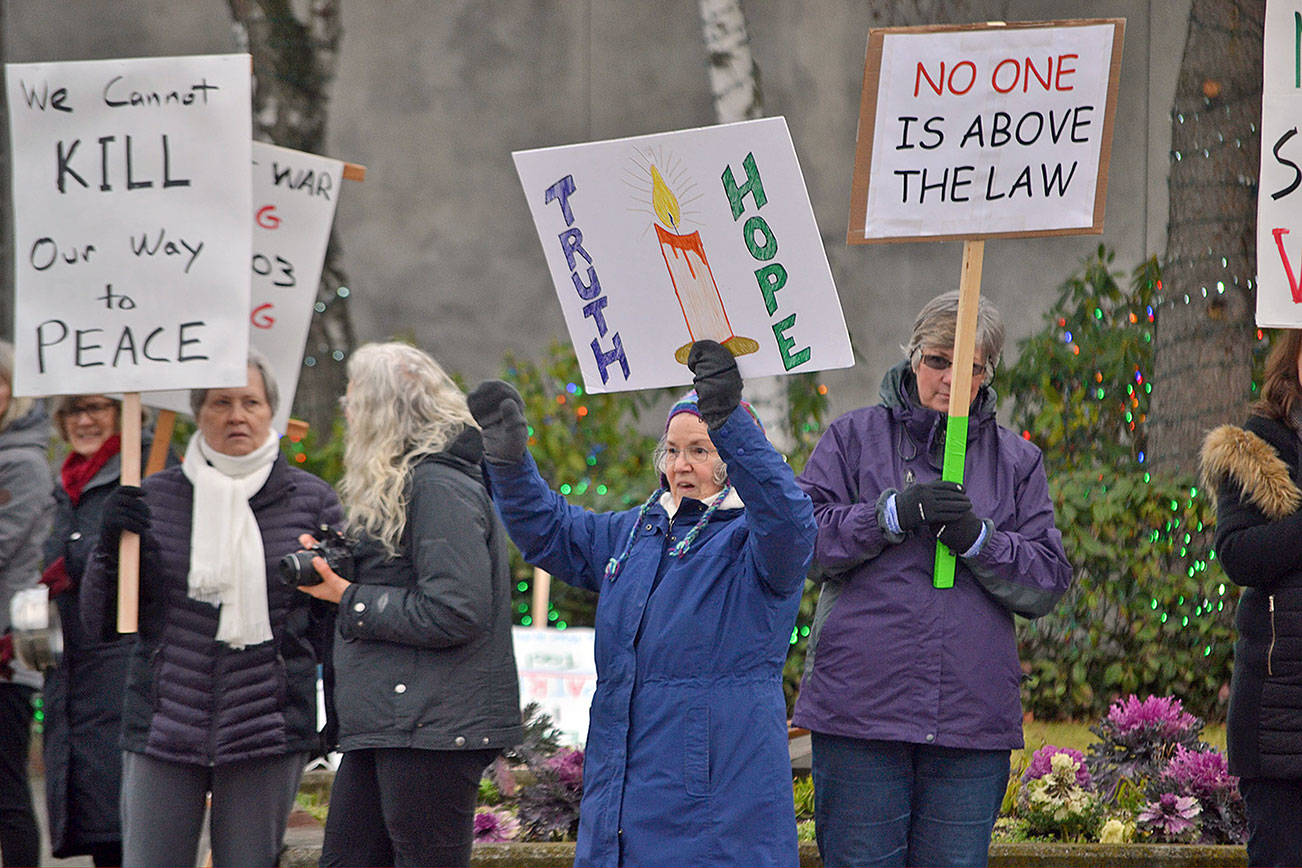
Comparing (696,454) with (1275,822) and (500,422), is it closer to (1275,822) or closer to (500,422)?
(500,422)

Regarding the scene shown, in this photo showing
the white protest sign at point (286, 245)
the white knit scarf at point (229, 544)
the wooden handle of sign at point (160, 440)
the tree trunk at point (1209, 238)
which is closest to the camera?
the white knit scarf at point (229, 544)

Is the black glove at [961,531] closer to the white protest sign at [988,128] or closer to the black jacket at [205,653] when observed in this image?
the white protest sign at [988,128]

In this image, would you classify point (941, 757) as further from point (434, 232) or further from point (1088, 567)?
point (434, 232)

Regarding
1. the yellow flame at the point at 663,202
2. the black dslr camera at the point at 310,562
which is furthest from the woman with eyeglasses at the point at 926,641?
the black dslr camera at the point at 310,562

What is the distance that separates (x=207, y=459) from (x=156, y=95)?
1.00m

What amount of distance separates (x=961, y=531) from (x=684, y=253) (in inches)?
36.3

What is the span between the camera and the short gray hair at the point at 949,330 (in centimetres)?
418

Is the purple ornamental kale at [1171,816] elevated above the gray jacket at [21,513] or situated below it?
below

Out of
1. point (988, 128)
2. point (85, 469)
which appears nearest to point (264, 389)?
point (85, 469)

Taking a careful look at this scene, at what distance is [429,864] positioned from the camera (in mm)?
3992

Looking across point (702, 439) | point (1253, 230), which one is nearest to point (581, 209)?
point (702, 439)

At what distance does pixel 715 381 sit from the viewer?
3.53 meters

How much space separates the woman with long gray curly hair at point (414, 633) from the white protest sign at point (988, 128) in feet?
3.93

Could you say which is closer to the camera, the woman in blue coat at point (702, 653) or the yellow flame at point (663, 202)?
the woman in blue coat at point (702, 653)
